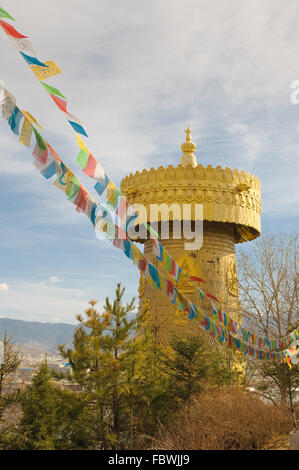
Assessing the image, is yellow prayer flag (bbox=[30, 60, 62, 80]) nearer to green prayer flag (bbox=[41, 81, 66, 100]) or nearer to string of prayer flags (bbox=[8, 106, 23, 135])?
green prayer flag (bbox=[41, 81, 66, 100])

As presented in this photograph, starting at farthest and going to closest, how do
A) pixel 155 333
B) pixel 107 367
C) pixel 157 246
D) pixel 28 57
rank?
pixel 155 333 < pixel 107 367 < pixel 157 246 < pixel 28 57

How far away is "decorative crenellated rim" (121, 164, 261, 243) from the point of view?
17.2 metres

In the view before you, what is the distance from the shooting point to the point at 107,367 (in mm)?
10633

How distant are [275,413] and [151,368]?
10.6ft

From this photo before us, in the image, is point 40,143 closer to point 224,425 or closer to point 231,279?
point 224,425

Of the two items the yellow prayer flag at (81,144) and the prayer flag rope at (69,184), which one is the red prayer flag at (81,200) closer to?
the prayer flag rope at (69,184)

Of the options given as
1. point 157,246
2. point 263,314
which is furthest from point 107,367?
point 263,314

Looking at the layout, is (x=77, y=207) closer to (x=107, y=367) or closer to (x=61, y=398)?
(x=107, y=367)

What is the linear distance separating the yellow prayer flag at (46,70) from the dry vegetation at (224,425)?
7.25 meters

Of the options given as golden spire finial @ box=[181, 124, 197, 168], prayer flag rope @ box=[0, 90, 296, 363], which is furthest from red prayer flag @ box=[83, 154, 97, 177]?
golden spire finial @ box=[181, 124, 197, 168]

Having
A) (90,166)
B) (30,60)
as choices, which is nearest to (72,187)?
(90,166)

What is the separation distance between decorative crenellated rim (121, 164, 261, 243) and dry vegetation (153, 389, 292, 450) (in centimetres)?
773

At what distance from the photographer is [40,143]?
6.47m

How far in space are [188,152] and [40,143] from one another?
13.1m
